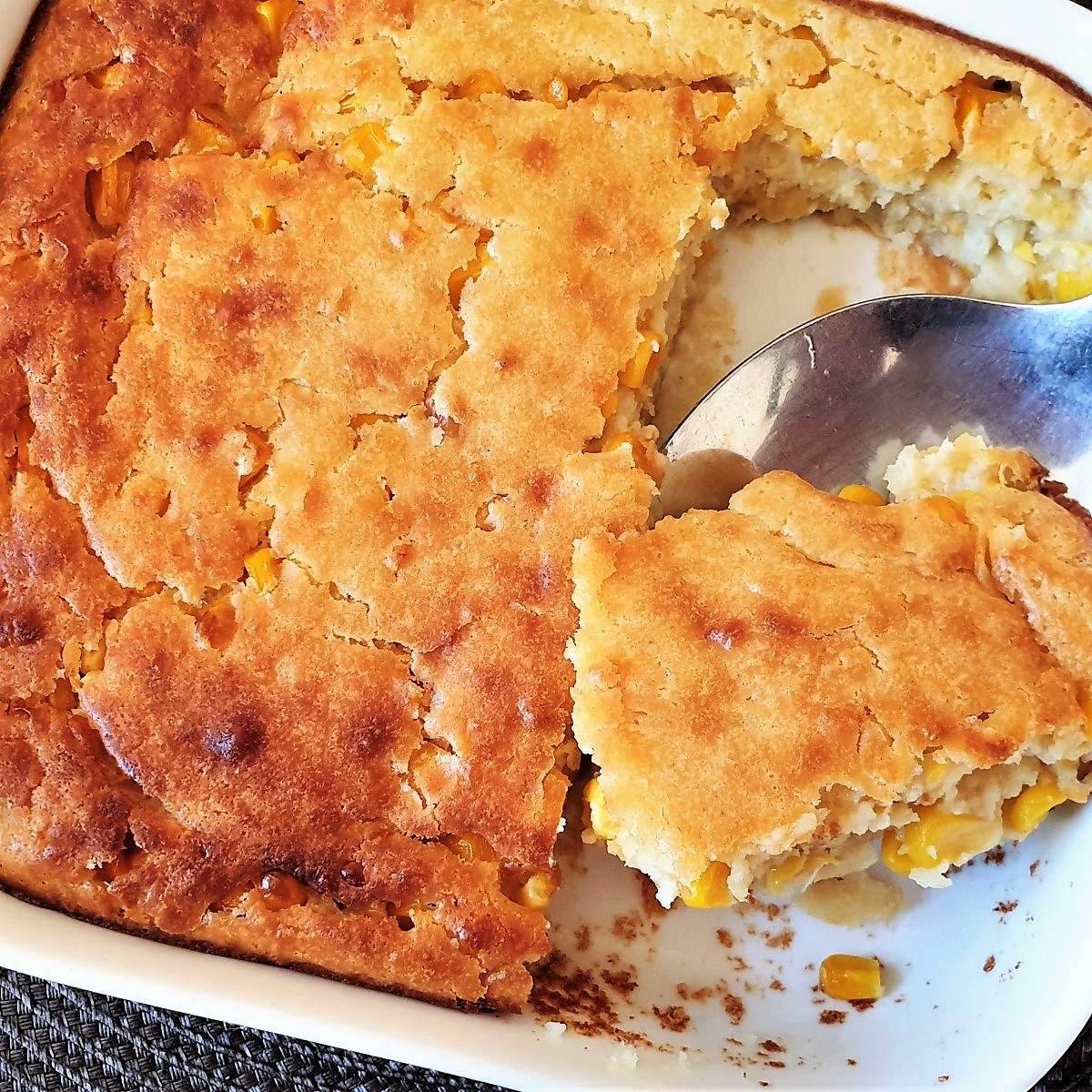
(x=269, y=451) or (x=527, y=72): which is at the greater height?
(x=527, y=72)

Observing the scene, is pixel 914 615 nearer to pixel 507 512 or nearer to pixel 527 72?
pixel 507 512

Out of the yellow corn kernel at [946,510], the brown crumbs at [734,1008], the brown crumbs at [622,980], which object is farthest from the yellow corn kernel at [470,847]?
the yellow corn kernel at [946,510]

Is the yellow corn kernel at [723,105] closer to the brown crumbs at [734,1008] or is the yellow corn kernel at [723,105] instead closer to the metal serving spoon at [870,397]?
the metal serving spoon at [870,397]

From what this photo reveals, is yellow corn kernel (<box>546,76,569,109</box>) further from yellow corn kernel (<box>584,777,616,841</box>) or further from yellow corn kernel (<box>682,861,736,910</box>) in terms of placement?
yellow corn kernel (<box>682,861,736,910</box>)

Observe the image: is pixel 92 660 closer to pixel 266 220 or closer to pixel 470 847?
pixel 470 847

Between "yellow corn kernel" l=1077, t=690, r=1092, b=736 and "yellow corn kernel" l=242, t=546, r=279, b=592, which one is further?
"yellow corn kernel" l=242, t=546, r=279, b=592

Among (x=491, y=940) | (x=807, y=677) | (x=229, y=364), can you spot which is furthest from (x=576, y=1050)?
(x=229, y=364)

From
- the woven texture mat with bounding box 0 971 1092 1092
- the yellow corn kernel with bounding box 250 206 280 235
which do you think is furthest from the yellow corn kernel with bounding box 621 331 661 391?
the woven texture mat with bounding box 0 971 1092 1092
